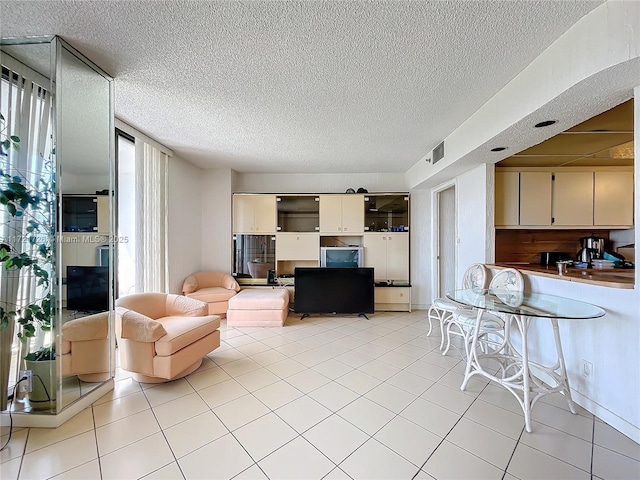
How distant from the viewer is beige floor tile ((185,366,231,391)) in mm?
2242

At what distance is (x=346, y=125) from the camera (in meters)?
2.83

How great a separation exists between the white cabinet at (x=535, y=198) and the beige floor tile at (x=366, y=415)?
2.99 meters

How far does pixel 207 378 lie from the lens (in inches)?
92.9

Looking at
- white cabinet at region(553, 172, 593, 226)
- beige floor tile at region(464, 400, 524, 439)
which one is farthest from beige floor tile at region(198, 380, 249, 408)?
white cabinet at region(553, 172, 593, 226)

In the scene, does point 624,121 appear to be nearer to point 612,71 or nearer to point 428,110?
point 612,71

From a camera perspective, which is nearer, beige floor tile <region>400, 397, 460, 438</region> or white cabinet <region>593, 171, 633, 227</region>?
beige floor tile <region>400, 397, 460, 438</region>

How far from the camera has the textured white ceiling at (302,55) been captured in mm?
1407

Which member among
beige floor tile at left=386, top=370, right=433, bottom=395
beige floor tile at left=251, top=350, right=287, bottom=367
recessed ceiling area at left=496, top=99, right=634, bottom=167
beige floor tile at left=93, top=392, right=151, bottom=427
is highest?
recessed ceiling area at left=496, top=99, right=634, bottom=167

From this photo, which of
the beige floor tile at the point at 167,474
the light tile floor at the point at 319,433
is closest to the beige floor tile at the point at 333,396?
the light tile floor at the point at 319,433

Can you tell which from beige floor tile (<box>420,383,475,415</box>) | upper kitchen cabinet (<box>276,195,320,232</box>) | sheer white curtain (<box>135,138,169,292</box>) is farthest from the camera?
upper kitchen cabinet (<box>276,195,320,232</box>)

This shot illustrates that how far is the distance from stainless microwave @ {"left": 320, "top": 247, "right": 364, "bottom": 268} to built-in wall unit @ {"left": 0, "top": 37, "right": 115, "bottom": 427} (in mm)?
3303

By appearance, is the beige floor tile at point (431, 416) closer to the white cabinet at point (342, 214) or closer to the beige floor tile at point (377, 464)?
the beige floor tile at point (377, 464)

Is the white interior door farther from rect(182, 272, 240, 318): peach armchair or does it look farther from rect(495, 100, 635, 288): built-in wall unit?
rect(182, 272, 240, 318): peach armchair

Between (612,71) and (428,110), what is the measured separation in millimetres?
1255
